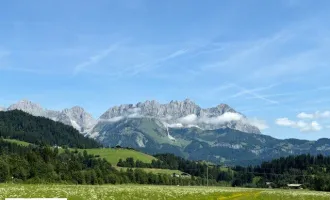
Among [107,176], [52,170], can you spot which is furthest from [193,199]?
[107,176]

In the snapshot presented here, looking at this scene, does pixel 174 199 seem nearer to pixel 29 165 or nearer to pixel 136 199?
pixel 136 199

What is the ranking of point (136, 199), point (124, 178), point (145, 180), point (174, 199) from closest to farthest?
point (136, 199) < point (174, 199) < point (124, 178) < point (145, 180)

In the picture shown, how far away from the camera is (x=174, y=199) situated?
41.2m

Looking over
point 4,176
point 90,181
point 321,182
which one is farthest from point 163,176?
point 4,176

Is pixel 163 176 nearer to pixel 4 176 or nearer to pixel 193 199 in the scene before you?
pixel 4 176

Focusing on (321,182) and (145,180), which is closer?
(321,182)

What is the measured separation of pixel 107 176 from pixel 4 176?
47.9m

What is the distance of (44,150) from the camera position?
184 meters

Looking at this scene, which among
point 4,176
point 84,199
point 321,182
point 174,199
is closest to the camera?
point 84,199

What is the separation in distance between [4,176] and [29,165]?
21.9 meters

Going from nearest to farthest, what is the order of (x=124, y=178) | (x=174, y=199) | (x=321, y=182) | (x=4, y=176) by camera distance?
1. (x=174, y=199)
2. (x=4, y=176)
3. (x=321, y=182)
4. (x=124, y=178)

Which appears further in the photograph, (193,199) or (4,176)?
(4,176)

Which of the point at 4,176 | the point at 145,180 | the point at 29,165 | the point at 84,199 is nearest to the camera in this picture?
the point at 84,199

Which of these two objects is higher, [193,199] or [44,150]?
[44,150]
